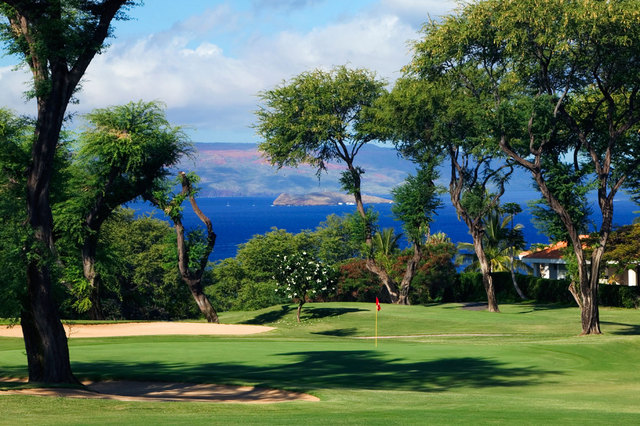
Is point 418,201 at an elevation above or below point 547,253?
above

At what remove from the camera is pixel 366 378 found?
65.7 ft

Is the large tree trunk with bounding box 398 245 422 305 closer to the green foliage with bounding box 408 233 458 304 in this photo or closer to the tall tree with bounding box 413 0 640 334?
the green foliage with bounding box 408 233 458 304

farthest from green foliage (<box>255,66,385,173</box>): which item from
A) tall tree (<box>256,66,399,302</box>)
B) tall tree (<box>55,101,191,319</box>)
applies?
tall tree (<box>55,101,191,319</box>)

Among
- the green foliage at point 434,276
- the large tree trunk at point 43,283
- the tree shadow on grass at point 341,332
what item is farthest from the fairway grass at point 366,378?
the green foliage at point 434,276

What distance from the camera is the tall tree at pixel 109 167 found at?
4431 centimetres

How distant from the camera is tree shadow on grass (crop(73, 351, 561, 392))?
1909 centimetres

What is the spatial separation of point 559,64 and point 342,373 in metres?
20.5

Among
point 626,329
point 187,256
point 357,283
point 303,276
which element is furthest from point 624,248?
point 187,256

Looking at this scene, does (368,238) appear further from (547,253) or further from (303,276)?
(547,253)

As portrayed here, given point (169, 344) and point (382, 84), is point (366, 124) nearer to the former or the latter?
point (382, 84)

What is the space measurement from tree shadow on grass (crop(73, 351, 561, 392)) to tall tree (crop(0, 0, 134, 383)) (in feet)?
5.84

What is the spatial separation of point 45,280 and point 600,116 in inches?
1294

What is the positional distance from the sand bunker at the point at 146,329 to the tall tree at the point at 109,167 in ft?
24.0

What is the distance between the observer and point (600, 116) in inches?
1658
